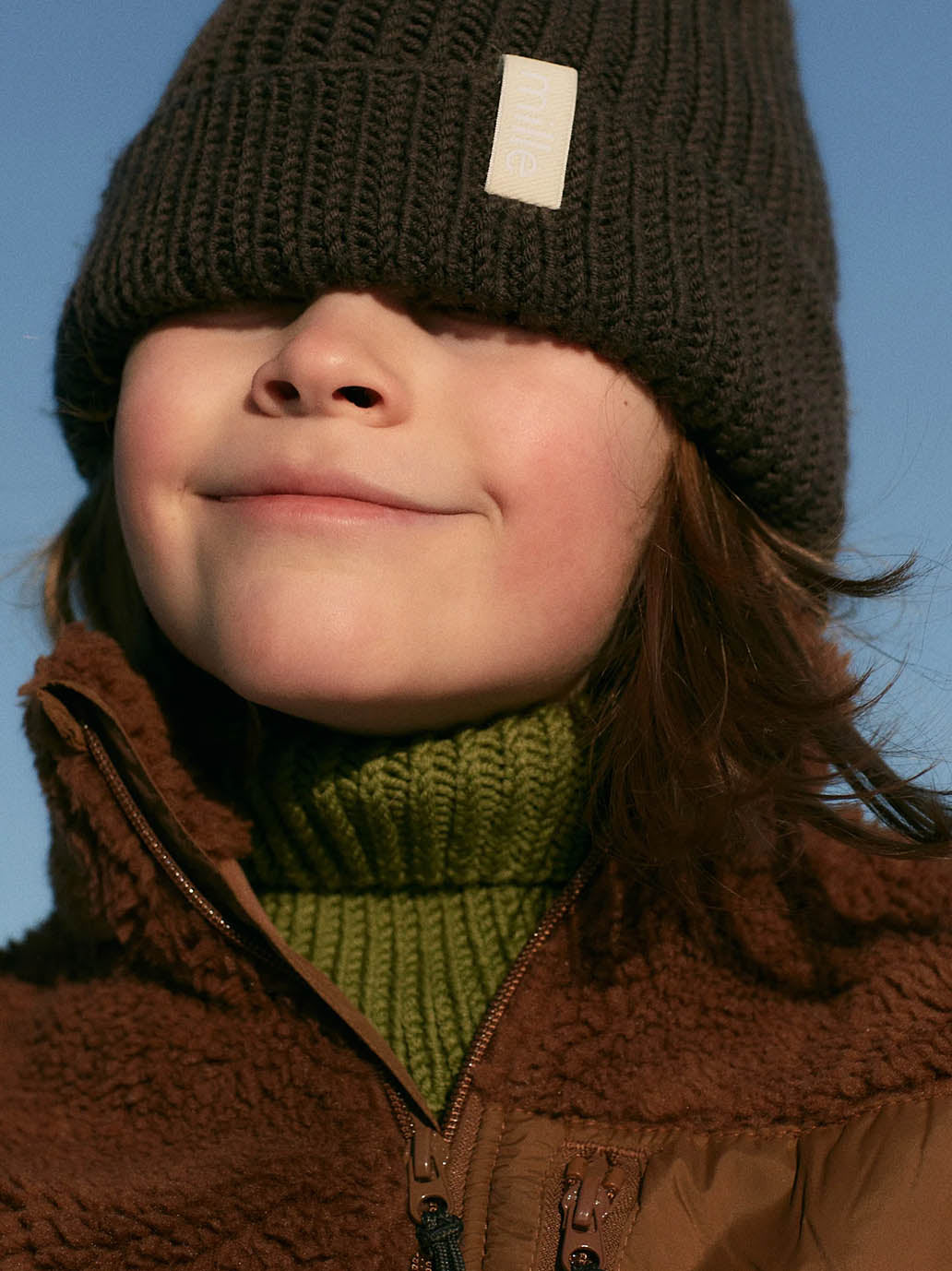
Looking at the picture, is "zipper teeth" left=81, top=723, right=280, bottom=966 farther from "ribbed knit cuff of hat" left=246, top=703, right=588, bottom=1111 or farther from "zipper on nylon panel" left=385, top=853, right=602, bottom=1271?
"zipper on nylon panel" left=385, top=853, right=602, bottom=1271

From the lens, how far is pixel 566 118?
1679 mm

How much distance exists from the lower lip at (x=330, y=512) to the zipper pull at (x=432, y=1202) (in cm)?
59

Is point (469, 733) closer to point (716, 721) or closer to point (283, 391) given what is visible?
point (716, 721)

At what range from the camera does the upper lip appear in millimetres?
1488

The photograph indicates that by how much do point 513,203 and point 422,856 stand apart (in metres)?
0.71

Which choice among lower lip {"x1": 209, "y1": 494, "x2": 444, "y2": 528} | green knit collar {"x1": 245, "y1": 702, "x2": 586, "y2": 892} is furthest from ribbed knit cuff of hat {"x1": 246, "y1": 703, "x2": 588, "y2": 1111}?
lower lip {"x1": 209, "y1": 494, "x2": 444, "y2": 528}

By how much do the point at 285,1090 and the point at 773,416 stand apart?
92 cm

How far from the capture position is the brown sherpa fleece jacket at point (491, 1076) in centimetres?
140

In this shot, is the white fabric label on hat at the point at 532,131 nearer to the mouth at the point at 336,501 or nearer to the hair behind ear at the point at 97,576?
the mouth at the point at 336,501

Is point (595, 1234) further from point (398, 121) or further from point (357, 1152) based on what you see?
point (398, 121)

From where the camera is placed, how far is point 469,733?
1623 mm

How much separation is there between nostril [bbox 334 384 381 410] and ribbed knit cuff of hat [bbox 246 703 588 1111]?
36 centimetres

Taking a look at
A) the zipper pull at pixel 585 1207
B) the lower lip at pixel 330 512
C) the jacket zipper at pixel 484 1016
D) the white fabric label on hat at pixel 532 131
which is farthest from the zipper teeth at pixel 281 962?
the white fabric label on hat at pixel 532 131

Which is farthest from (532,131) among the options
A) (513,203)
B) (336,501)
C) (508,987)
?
(508,987)
